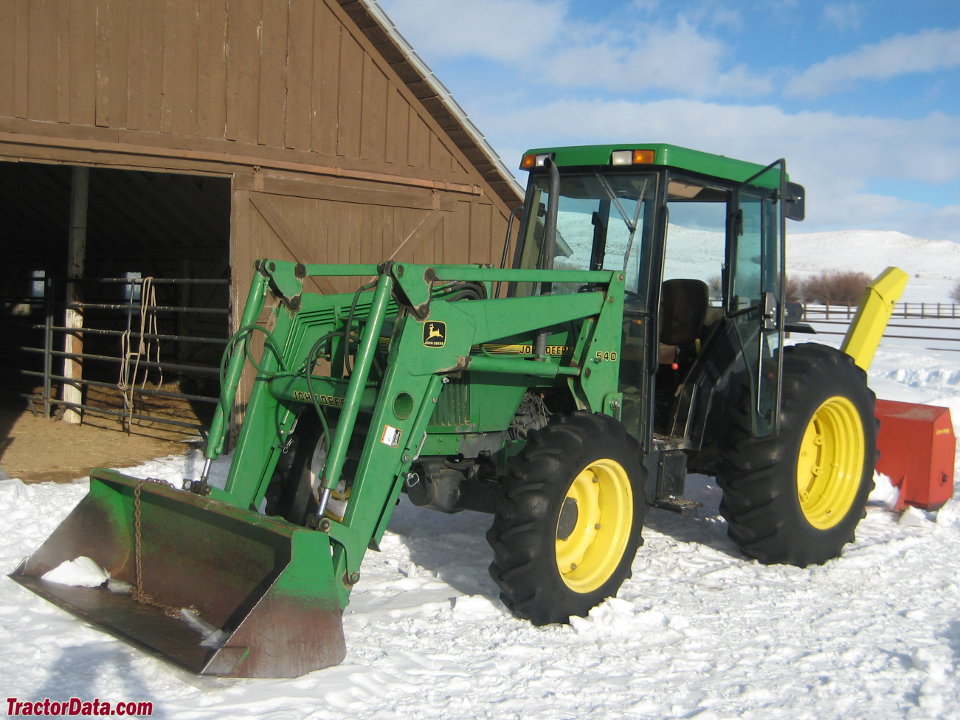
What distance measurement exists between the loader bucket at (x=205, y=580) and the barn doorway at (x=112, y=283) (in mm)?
5333

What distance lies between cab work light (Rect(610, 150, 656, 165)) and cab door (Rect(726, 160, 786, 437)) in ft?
1.99

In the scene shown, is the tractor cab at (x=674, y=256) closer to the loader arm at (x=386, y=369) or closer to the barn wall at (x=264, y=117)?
the loader arm at (x=386, y=369)

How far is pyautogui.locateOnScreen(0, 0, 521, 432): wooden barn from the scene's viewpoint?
7848mm

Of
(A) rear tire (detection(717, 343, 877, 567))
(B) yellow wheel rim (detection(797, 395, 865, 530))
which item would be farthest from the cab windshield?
(B) yellow wheel rim (detection(797, 395, 865, 530))

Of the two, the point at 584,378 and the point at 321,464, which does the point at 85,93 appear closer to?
the point at 321,464

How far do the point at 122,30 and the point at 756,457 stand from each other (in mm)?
6211

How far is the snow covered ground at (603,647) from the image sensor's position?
12.4ft

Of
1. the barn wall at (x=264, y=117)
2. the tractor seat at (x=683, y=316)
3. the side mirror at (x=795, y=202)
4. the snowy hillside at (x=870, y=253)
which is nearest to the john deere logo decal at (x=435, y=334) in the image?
the tractor seat at (x=683, y=316)

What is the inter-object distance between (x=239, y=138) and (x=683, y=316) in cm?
482

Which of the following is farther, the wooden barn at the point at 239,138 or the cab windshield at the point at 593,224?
the wooden barn at the point at 239,138

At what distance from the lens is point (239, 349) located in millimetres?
5062

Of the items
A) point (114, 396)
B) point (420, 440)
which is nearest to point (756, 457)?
point (420, 440)

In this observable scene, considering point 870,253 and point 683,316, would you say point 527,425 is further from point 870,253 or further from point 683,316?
point 870,253

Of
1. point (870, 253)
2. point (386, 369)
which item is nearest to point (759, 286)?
point (386, 369)
